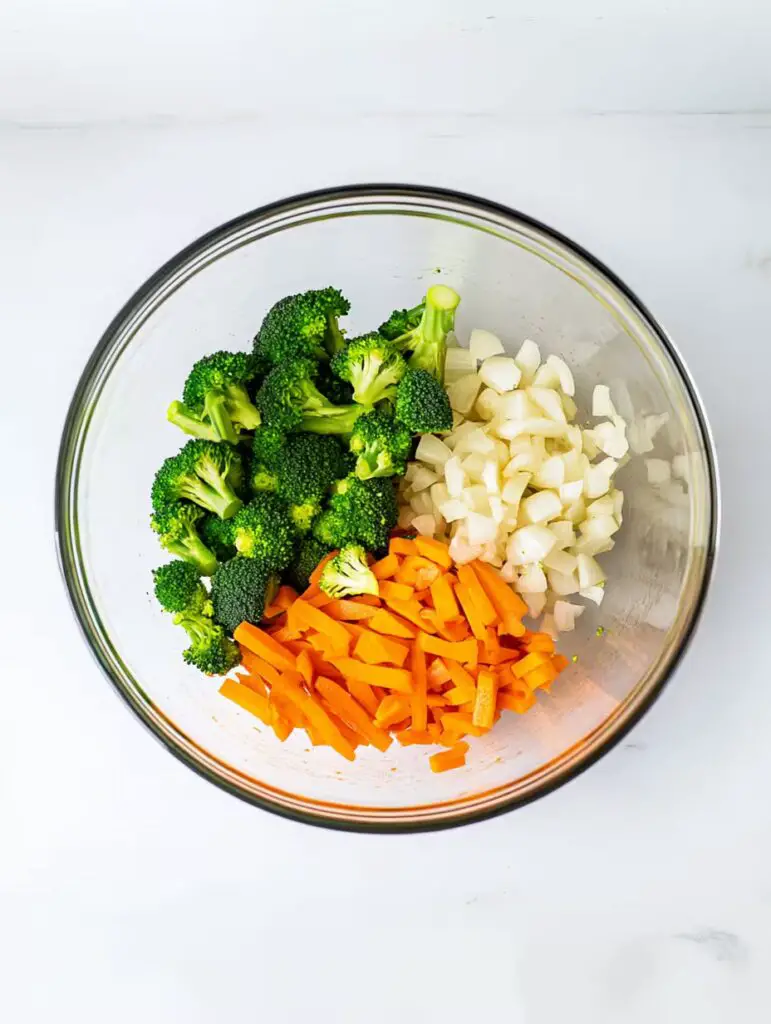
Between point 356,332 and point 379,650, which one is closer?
point 379,650

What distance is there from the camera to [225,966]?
1.50 meters

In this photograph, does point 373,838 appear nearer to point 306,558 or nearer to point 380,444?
point 306,558

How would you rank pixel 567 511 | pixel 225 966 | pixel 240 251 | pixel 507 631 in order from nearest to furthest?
pixel 507 631
pixel 567 511
pixel 240 251
pixel 225 966

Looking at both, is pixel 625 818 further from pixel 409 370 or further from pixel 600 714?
pixel 409 370

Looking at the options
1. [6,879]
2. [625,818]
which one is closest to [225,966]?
[6,879]

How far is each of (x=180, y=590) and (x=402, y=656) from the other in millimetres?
339

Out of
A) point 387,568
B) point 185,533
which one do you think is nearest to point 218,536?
point 185,533

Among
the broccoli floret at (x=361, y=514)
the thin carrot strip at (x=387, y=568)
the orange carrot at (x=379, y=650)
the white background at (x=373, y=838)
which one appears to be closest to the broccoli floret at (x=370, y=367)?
the broccoli floret at (x=361, y=514)

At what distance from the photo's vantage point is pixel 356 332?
4.67 feet

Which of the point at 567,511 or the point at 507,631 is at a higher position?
the point at 567,511

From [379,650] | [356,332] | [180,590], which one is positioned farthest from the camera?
[356,332]

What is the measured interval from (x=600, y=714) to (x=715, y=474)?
0.40m

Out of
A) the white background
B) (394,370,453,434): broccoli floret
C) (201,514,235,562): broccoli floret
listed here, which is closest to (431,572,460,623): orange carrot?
(394,370,453,434): broccoli floret

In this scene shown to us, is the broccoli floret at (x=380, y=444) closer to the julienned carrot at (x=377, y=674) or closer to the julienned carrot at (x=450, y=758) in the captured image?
the julienned carrot at (x=377, y=674)
